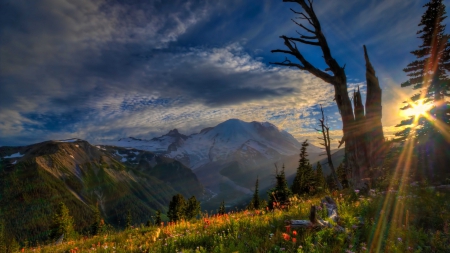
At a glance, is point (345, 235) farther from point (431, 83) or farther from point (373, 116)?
point (431, 83)

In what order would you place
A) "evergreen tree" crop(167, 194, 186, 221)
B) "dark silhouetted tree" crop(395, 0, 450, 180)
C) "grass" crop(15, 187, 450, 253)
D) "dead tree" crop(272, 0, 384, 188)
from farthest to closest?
"evergreen tree" crop(167, 194, 186, 221)
"dark silhouetted tree" crop(395, 0, 450, 180)
"dead tree" crop(272, 0, 384, 188)
"grass" crop(15, 187, 450, 253)

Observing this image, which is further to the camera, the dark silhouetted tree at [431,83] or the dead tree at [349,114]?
the dark silhouetted tree at [431,83]

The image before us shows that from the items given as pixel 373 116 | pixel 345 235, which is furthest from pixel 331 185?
pixel 345 235

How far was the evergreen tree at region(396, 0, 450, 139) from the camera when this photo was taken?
1931 centimetres

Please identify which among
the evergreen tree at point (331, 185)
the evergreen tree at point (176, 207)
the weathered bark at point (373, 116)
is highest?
the weathered bark at point (373, 116)

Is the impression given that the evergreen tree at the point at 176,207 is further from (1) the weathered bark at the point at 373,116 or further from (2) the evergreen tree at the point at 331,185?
(1) the weathered bark at the point at 373,116

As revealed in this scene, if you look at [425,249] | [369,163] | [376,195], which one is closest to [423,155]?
[369,163]

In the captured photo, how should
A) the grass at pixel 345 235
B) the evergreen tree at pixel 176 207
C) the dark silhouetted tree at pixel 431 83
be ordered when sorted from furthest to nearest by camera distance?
the evergreen tree at pixel 176 207 → the dark silhouetted tree at pixel 431 83 → the grass at pixel 345 235

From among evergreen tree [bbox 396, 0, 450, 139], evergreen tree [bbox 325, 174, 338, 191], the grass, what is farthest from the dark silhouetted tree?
the grass

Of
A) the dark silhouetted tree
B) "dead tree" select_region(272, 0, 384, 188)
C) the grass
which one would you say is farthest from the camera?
the dark silhouetted tree

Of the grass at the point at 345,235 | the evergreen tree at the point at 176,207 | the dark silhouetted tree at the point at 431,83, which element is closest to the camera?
the grass at the point at 345,235

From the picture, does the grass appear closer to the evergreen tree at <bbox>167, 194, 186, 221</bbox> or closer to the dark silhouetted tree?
the dark silhouetted tree

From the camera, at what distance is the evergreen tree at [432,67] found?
63.4ft

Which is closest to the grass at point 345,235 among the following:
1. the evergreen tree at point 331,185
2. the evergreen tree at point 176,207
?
the evergreen tree at point 331,185
